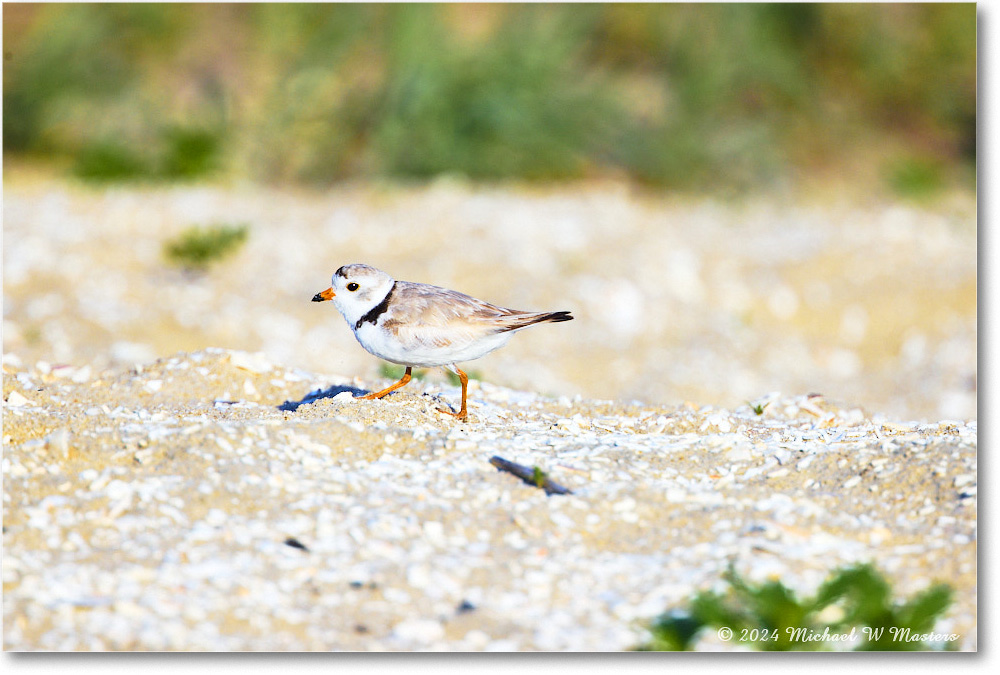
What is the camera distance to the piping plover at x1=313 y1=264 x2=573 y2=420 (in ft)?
10.7

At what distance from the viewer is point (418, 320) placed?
129 inches

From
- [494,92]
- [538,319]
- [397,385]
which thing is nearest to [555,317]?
[538,319]

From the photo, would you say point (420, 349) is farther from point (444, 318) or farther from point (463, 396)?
point (463, 396)

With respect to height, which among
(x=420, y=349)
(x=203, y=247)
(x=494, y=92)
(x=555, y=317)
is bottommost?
(x=203, y=247)

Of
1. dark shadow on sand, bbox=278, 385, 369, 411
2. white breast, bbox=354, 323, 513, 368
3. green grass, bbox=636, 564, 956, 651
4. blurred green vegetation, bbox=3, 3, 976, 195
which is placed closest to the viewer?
green grass, bbox=636, 564, 956, 651

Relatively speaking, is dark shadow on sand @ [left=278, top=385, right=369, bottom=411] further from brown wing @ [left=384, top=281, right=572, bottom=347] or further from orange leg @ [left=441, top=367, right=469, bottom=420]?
brown wing @ [left=384, top=281, right=572, bottom=347]

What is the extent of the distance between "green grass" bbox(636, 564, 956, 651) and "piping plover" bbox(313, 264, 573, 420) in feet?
3.52

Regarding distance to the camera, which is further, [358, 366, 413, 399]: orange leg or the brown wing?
[358, 366, 413, 399]: orange leg

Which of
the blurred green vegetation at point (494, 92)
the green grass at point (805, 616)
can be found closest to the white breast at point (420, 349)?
the green grass at point (805, 616)

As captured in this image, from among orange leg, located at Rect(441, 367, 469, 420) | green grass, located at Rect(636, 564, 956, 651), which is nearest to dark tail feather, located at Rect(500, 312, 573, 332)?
orange leg, located at Rect(441, 367, 469, 420)

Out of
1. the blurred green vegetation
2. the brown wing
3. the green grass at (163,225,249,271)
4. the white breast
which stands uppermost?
the blurred green vegetation

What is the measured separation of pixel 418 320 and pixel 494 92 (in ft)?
21.1

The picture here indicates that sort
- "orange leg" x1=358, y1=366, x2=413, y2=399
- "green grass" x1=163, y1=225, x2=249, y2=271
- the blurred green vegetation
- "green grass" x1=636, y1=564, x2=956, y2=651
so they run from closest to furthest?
1. "green grass" x1=636, y1=564, x2=956, y2=651
2. "orange leg" x1=358, y1=366, x2=413, y2=399
3. "green grass" x1=163, y1=225, x2=249, y2=271
4. the blurred green vegetation

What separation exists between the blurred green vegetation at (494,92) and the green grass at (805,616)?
7.07 meters
